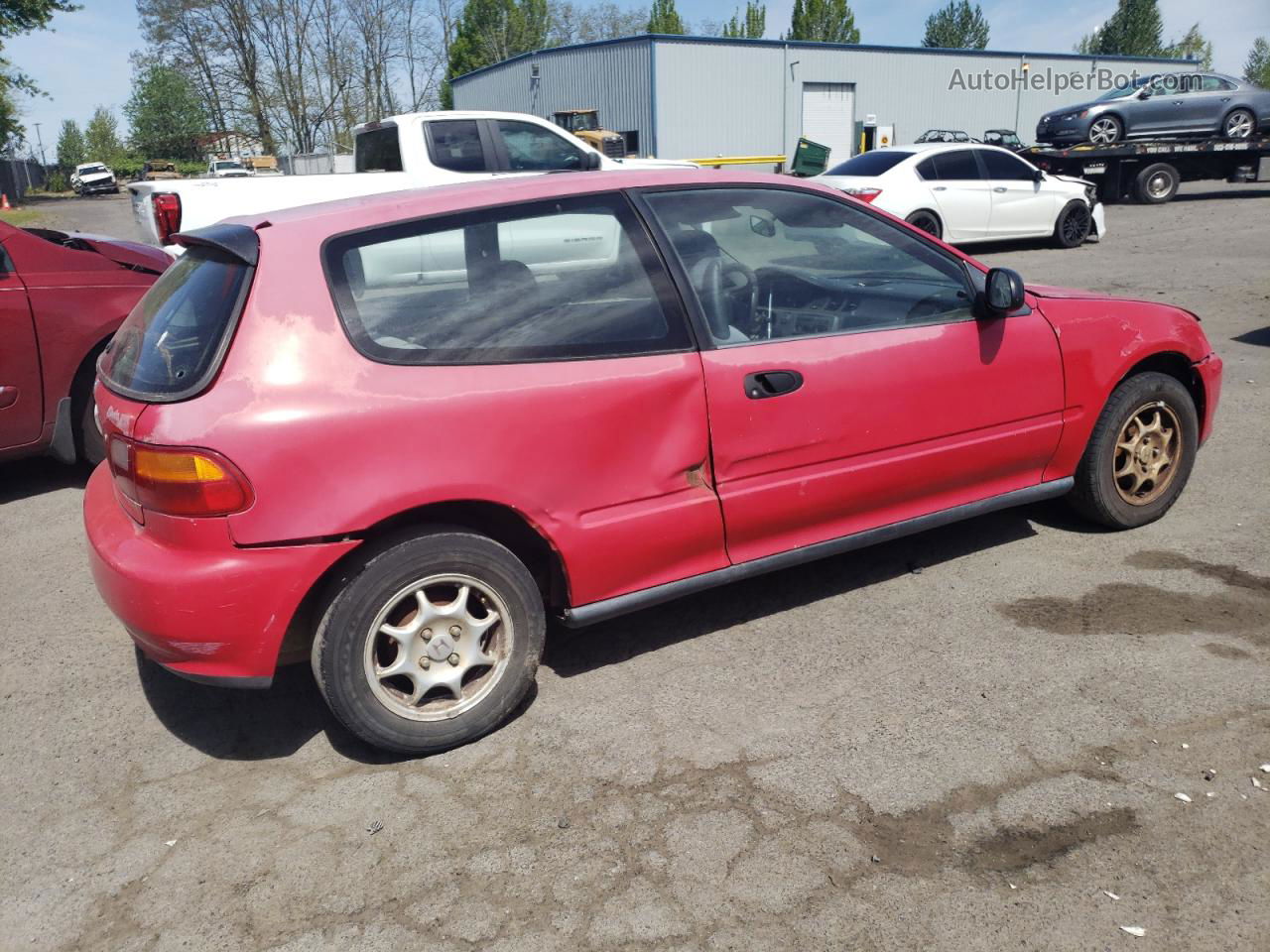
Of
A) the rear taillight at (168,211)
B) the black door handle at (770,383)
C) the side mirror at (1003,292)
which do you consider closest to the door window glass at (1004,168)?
the rear taillight at (168,211)

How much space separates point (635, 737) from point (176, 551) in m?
1.47

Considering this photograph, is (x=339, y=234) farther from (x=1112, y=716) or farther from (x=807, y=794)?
(x=1112, y=716)

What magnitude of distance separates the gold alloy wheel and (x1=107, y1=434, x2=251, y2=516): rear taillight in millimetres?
3554

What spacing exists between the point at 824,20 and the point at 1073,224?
215 feet

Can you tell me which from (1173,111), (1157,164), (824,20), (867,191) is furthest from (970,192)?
(824,20)

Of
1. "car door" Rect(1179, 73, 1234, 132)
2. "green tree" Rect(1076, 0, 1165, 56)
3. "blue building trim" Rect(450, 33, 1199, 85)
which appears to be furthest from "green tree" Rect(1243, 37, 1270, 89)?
"car door" Rect(1179, 73, 1234, 132)

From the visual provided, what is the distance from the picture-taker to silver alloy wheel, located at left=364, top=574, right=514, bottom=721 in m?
3.11

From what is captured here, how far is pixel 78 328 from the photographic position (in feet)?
19.3

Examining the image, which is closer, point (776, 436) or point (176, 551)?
point (176, 551)

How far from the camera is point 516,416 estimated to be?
317cm

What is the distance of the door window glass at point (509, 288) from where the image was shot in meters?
3.12

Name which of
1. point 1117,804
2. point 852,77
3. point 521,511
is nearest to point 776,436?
point 521,511

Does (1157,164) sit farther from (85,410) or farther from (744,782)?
(744,782)

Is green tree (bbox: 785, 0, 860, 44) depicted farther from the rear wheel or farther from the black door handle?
the black door handle
